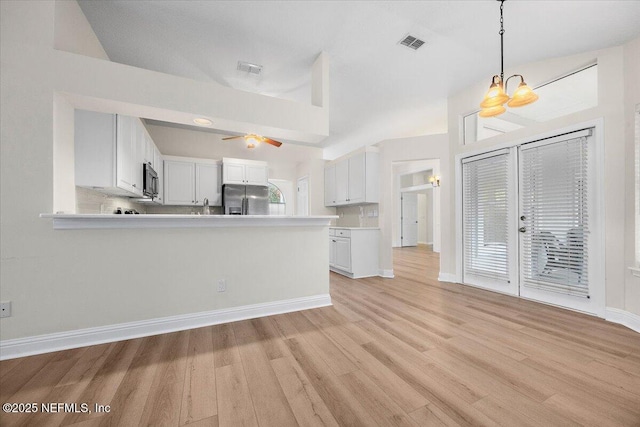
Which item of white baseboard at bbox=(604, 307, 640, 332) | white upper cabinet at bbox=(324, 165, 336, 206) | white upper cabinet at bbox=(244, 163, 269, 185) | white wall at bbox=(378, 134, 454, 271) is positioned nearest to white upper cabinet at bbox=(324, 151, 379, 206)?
white upper cabinet at bbox=(324, 165, 336, 206)

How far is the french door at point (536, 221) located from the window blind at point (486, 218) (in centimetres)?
1

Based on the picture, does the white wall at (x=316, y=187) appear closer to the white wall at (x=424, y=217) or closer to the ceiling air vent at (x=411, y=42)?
the ceiling air vent at (x=411, y=42)

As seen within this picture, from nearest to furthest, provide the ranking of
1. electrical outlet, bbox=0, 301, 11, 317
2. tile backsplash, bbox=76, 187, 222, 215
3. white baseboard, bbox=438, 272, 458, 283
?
electrical outlet, bbox=0, 301, 11, 317, tile backsplash, bbox=76, 187, 222, 215, white baseboard, bbox=438, 272, 458, 283

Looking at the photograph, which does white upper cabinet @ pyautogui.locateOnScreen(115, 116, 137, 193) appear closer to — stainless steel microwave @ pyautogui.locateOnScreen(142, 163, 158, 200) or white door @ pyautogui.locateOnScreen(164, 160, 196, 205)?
stainless steel microwave @ pyautogui.locateOnScreen(142, 163, 158, 200)

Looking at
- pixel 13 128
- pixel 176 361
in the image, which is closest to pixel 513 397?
pixel 176 361

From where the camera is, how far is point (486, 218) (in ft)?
12.1

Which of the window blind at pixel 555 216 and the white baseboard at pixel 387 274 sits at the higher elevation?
the window blind at pixel 555 216

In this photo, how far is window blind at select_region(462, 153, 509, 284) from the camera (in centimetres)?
350

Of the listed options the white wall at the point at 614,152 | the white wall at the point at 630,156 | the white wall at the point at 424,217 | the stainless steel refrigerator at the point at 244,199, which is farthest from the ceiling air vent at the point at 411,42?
the white wall at the point at 424,217

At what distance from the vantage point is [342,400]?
1.45m

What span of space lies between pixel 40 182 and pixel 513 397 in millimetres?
3605

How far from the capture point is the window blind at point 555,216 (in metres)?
2.80

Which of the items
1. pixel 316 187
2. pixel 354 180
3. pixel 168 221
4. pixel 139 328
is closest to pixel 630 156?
pixel 354 180

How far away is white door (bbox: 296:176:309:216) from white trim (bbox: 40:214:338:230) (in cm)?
358
